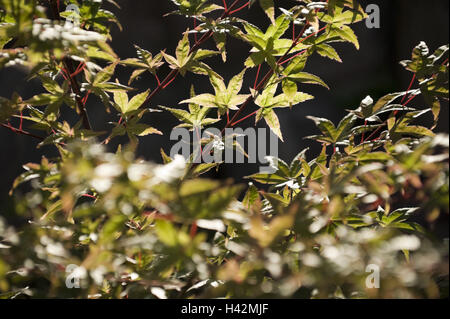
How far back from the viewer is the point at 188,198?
47cm

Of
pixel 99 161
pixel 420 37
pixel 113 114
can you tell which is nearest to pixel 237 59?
pixel 113 114

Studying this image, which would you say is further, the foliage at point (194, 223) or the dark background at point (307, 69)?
the dark background at point (307, 69)

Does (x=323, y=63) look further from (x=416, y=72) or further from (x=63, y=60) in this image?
(x=63, y=60)

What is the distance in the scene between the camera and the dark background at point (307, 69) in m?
2.44

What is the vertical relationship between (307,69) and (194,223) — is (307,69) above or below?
above

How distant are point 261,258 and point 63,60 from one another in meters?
0.50

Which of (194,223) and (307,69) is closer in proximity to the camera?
(194,223)

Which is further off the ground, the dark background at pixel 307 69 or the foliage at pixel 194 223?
the dark background at pixel 307 69

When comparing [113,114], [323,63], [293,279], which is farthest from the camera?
[323,63]

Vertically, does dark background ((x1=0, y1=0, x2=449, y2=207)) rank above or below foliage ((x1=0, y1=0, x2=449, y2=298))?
above

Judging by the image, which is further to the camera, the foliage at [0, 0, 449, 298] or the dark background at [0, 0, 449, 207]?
the dark background at [0, 0, 449, 207]

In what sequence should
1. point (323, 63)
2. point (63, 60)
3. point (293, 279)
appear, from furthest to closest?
point (323, 63) → point (63, 60) → point (293, 279)

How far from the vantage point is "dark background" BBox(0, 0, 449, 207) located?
2.44 metres

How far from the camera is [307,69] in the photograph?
2.51m
